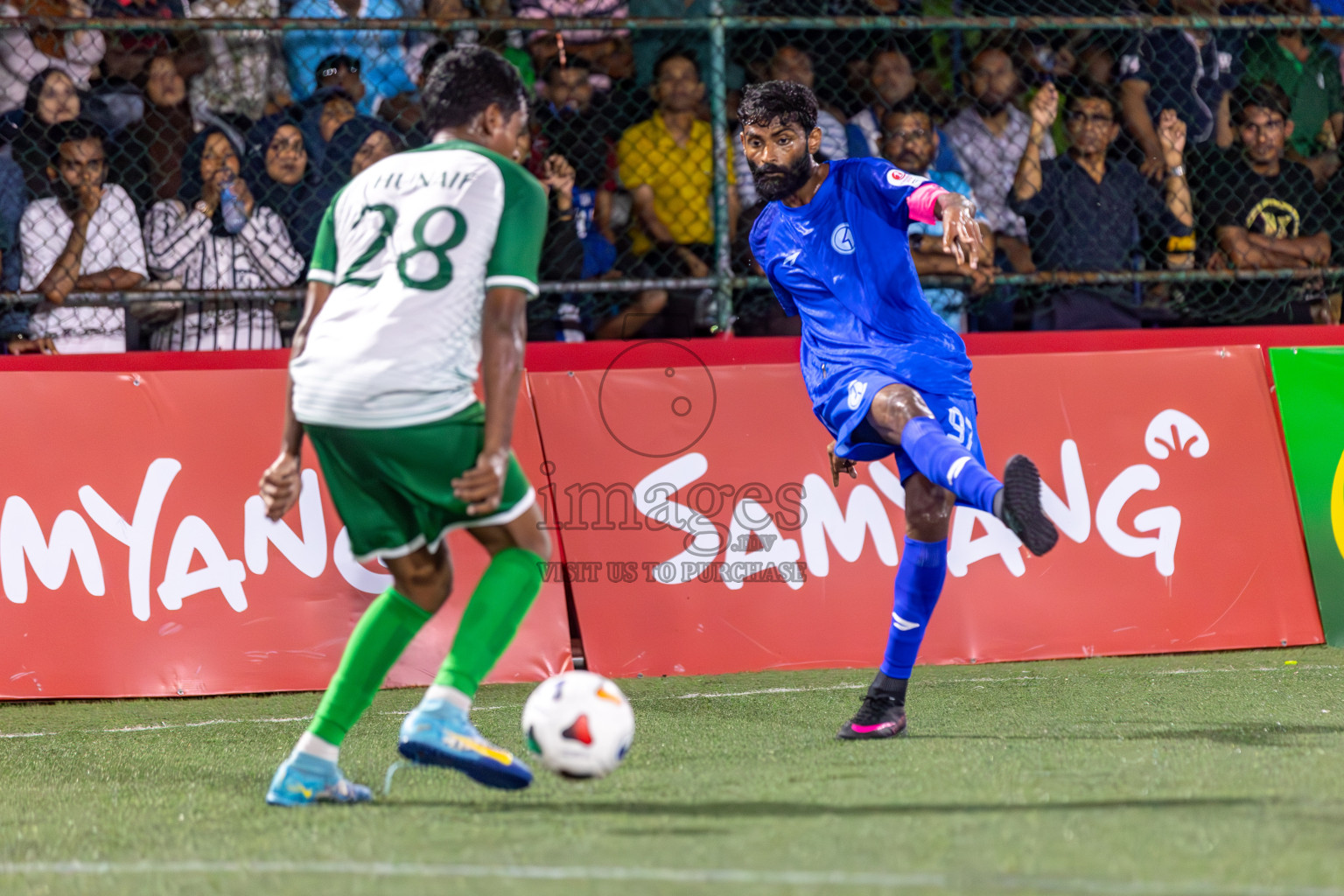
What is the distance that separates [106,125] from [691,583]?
11.9 feet

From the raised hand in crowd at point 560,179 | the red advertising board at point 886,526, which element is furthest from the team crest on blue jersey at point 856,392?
the raised hand in crowd at point 560,179

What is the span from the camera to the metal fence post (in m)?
6.54

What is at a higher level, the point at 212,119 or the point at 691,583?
the point at 212,119

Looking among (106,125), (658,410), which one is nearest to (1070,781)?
(658,410)

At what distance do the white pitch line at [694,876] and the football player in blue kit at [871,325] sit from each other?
1.87 meters

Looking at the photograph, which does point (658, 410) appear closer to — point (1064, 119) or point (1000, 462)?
point (1000, 462)

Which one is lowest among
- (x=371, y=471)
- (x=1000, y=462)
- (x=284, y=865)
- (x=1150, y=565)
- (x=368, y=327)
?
(x=1150, y=565)

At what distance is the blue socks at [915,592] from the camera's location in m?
4.38

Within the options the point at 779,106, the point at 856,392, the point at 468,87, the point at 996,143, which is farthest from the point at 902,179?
the point at 996,143

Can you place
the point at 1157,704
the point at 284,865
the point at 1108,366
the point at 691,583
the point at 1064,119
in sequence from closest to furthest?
1. the point at 284,865
2. the point at 1157,704
3. the point at 691,583
4. the point at 1108,366
5. the point at 1064,119

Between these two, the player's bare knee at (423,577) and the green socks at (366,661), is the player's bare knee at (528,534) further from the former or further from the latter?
the player's bare knee at (423,577)

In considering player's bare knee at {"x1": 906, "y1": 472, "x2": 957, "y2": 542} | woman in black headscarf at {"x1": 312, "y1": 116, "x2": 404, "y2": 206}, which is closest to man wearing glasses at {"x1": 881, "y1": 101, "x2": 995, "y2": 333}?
woman in black headscarf at {"x1": 312, "y1": 116, "x2": 404, "y2": 206}

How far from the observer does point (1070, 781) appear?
10.7 feet

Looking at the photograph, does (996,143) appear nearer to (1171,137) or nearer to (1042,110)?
(1042,110)
